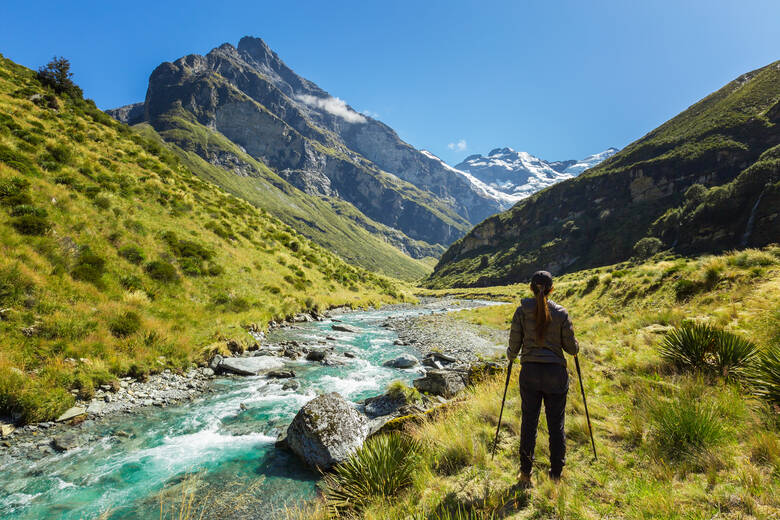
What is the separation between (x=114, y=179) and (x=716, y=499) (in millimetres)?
30479

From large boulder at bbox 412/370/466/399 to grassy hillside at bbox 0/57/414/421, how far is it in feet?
31.1

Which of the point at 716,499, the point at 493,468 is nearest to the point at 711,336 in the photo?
the point at 716,499

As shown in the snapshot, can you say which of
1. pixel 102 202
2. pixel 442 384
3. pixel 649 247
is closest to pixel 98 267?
pixel 102 202

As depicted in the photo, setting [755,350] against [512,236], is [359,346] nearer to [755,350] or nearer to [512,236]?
[755,350]

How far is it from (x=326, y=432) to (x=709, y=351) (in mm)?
8933

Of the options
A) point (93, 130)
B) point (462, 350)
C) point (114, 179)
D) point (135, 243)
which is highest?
point (93, 130)

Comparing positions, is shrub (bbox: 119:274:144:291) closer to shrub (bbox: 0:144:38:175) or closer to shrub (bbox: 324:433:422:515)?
shrub (bbox: 0:144:38:175)

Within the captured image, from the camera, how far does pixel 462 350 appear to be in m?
19.3

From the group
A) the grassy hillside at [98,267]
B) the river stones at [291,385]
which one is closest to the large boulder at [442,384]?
the river stones at [291,385]

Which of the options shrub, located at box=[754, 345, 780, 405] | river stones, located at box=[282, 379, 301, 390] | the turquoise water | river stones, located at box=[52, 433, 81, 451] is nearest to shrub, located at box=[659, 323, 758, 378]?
shrub, located at box=[754, 345, 780, 405]

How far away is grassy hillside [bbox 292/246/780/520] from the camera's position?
3.69 metres

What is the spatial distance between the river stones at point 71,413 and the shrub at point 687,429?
1297cm

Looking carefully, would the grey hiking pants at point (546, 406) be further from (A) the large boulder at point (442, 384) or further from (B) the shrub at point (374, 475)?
(A) the large boulder at point (442, 384)

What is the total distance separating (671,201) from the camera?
106 meters
